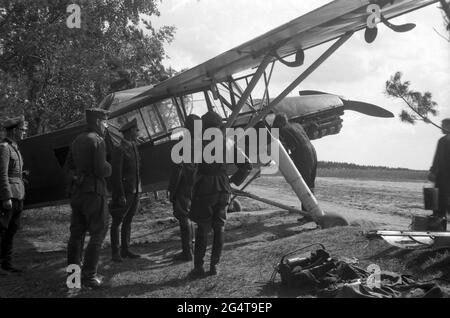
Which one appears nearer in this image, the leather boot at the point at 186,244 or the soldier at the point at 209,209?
the soldier at the point at 209,209

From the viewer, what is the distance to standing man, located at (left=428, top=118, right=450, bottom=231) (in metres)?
8.55

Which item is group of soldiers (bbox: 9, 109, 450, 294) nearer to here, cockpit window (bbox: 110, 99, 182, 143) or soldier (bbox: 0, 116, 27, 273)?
soldier (bbox: 0, 116, 27, 273)

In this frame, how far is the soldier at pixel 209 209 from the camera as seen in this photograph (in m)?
6.32

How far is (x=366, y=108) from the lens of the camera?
13.2 meters

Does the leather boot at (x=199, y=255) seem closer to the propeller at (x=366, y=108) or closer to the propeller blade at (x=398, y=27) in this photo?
the propeller blade at (x=398, y=27)

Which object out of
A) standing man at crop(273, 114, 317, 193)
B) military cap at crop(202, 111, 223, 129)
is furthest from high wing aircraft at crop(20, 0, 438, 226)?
military cap at crop(202, 111, 223, 129)

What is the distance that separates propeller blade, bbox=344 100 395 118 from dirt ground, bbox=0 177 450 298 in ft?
8.71

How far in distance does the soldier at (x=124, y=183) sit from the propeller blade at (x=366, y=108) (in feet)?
24.3

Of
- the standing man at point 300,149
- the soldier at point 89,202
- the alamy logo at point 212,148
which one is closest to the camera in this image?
the soldier at point 89,202

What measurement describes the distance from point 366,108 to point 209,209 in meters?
8.20

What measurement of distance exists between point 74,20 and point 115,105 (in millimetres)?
6233

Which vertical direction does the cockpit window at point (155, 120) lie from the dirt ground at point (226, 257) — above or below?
above

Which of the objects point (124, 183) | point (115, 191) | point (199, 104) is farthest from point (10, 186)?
point (199, 104)

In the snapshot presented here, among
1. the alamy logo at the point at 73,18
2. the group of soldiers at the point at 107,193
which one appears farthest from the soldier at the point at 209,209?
the alamy logo at the point at 73,18
